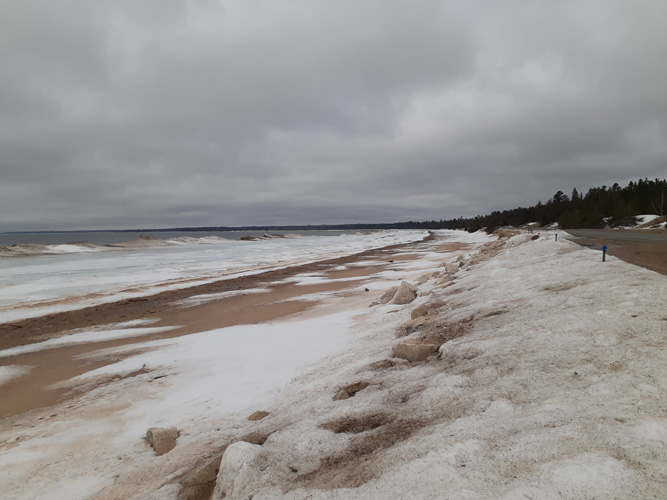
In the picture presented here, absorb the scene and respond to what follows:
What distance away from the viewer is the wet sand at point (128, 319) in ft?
24.5

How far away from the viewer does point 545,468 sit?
2545mm

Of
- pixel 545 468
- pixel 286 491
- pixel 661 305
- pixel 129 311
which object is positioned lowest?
pixel 129 311

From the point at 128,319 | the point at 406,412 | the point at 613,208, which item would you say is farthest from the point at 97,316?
the point at 613,208

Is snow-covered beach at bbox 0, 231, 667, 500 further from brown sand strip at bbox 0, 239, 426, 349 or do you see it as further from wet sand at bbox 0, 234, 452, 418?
brown sand strip at bbox 0, 239, 426, 349

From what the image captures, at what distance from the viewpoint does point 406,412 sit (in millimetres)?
4023

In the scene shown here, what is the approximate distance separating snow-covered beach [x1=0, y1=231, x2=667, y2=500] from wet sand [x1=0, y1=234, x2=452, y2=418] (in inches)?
22.1

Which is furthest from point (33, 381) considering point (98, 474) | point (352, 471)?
point (352, 471)

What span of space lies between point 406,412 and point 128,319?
43.2 feet

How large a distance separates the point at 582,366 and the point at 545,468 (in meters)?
1.99

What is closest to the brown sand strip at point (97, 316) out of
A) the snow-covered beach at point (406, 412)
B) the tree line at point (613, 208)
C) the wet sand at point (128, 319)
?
the wet sand at point (128, 319)

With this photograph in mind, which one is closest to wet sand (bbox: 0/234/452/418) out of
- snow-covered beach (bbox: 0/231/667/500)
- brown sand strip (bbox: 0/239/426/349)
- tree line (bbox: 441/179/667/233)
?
brown sand strip (bbox: 0/239/426/349)

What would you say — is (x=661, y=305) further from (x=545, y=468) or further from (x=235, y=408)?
(x=235, y=408)

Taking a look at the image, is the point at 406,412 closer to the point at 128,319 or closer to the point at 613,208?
the point at 128,319

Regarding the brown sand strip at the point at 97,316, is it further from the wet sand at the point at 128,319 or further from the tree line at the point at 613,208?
the tree line at the point at 613,208
